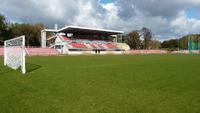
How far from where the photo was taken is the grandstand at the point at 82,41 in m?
76.8

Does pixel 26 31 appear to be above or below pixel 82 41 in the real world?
above

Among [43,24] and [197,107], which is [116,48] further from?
[197,107]

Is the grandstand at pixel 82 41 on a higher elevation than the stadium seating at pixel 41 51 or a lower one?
higher

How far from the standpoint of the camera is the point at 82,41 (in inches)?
3287

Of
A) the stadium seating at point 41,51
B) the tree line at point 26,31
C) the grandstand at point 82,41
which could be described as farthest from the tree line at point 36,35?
the stadium seating at point 41,51

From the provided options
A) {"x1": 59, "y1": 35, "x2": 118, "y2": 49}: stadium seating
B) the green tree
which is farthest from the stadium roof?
the green tree

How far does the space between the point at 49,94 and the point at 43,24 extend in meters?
92.6

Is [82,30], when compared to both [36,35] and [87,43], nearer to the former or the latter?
[87,43]

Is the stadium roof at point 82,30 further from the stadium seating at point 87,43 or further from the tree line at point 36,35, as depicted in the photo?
the tree line at point 36,35

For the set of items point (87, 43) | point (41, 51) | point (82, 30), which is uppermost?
point (82, 30)

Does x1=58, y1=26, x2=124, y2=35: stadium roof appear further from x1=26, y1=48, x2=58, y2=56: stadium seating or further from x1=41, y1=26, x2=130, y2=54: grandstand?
x1=26, y1=48, x2=58, y2=56: stadium seating

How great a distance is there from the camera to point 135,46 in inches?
4658

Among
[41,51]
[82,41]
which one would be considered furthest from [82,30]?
[41,51]

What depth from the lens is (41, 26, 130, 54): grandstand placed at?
76750mm
